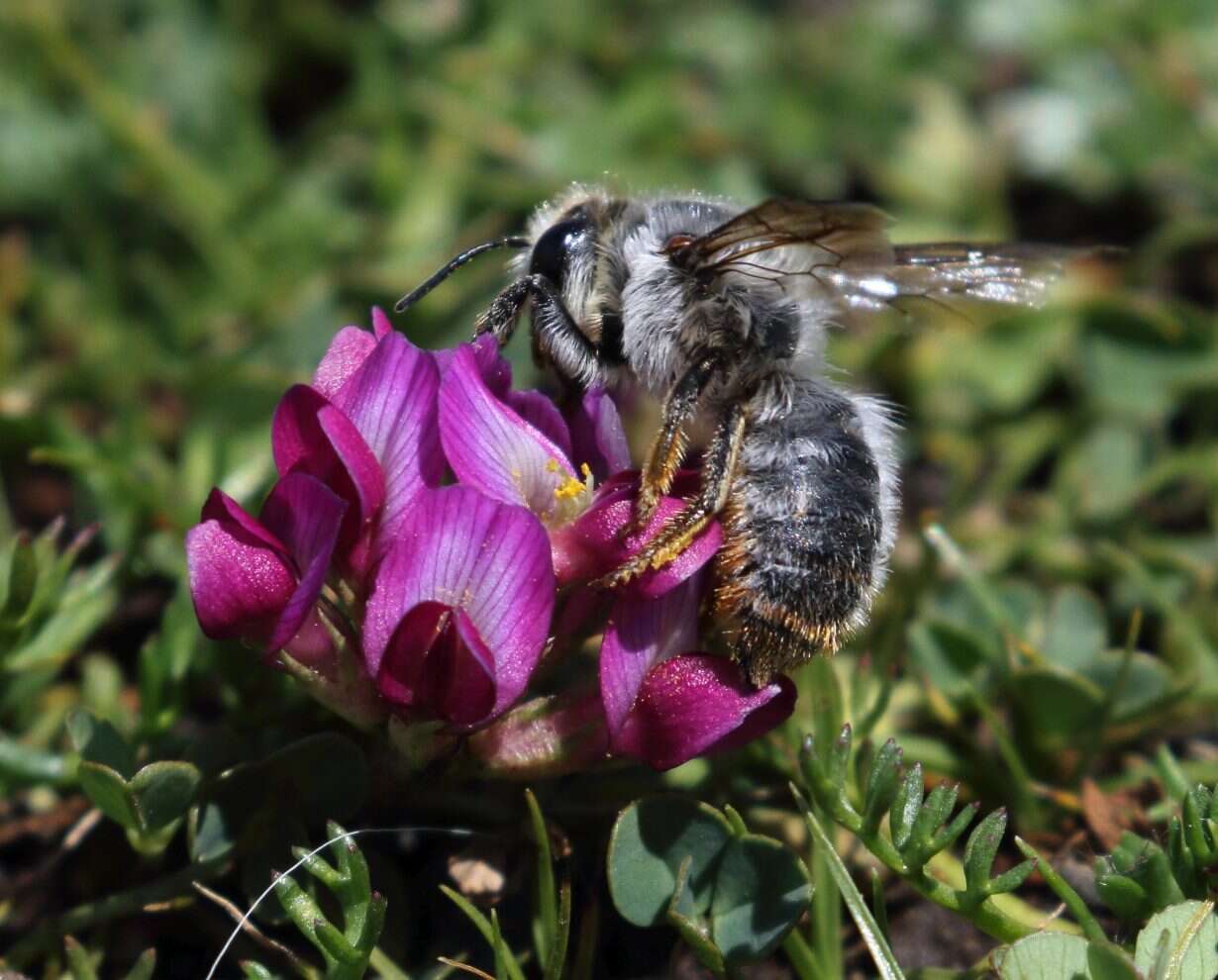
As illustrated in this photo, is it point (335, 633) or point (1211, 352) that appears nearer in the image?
point (335, 633)

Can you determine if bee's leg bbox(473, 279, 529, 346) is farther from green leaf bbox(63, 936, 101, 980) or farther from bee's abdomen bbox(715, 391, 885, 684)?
green leaf bbox(63, 936, 101, 980)

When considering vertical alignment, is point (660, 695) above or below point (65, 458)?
below

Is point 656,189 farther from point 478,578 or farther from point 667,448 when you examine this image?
point 478,578

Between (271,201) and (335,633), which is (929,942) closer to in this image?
(335,633)

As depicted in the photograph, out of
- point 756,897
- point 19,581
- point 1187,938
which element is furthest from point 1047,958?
point 19,581

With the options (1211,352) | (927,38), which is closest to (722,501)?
(1211,352)

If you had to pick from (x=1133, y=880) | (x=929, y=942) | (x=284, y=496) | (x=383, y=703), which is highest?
(x=284, y=496)

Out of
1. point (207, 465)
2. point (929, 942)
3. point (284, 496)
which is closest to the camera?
point (284, 496)

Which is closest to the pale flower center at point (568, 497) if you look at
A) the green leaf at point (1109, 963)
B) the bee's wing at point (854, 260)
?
the bee's wing at point (854, 260)
